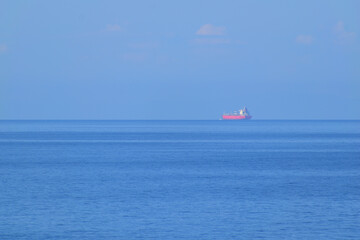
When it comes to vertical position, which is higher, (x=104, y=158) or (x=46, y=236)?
(x=104, y=158)

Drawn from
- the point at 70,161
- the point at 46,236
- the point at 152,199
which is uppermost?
the point at 70,161

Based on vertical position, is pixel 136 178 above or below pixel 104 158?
below

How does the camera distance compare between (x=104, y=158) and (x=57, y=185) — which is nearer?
(x=57, y=185)

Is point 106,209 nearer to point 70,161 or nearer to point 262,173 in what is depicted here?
point 262,173

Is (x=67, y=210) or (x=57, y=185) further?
(x=57, y=185)

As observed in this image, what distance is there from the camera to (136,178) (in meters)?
42.2

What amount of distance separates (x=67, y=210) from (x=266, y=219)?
29.2ft

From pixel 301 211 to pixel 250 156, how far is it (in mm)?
34851

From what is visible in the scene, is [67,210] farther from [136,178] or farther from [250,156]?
[250,156]

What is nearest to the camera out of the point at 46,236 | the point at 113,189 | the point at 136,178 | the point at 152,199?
the point at 46,236

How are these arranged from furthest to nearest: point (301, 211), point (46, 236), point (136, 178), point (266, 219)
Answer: point (136, 178) < point (301, 211) < point (266, 219) < point (46, 236)

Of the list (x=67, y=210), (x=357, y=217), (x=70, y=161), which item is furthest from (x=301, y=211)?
(x=70, y=161)

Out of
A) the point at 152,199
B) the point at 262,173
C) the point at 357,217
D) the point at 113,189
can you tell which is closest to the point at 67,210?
the point at 152,199

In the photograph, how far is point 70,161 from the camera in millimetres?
57188
